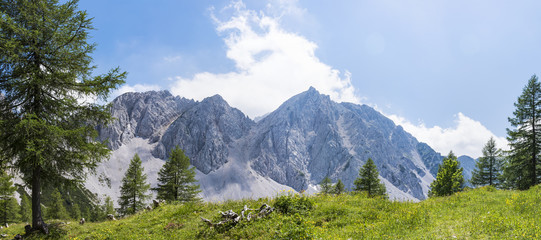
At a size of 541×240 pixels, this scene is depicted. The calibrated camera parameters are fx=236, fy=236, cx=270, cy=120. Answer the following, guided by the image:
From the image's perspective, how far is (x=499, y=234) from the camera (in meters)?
6.50

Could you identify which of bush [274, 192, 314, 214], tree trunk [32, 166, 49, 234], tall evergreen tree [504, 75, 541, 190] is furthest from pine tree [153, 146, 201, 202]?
tall evergreen tree [504, 75, 541, 190]

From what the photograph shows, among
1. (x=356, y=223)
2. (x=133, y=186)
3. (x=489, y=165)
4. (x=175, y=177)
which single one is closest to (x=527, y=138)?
(x=489, y=165)

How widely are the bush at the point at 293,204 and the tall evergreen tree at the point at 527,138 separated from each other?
31.4 metres

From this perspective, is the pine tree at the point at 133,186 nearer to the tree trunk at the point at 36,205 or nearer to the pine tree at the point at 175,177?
the pine tree at the point at 175,177

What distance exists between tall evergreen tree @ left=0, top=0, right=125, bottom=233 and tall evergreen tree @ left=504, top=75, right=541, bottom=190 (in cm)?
4018

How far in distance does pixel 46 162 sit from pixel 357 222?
16154 millimetres

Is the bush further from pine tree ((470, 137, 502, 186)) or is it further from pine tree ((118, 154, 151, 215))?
pine tree ((470, 137, 502, 186))

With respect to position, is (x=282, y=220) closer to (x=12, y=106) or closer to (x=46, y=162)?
(x=46, y=162)

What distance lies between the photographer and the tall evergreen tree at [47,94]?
11.9m

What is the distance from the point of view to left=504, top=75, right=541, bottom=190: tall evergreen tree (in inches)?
1043

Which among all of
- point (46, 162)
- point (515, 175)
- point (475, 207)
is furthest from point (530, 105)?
point (46, 162)

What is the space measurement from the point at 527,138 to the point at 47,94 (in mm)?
44352

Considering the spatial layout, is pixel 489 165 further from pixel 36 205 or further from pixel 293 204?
pixel 36 205

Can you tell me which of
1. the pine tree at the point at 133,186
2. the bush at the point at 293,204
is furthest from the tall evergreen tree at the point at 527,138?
the pine tree at the point at 133,186
